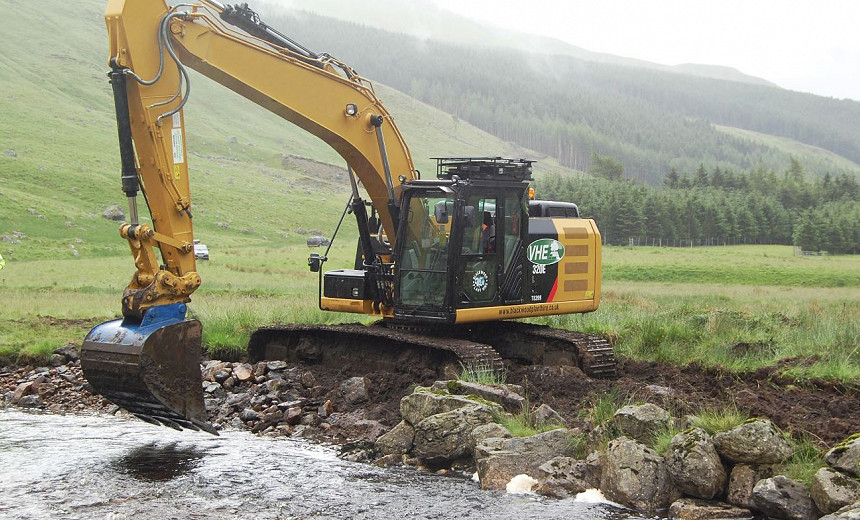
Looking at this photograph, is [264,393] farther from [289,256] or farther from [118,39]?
[289,256]

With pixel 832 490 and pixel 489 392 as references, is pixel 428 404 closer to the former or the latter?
pixel 489 392

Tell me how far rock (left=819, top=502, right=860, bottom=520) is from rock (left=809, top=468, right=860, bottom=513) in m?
0.20

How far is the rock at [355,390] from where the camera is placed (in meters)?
14.5

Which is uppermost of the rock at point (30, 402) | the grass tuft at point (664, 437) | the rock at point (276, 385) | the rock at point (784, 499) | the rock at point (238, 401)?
the grass tuft at point (664, 437)

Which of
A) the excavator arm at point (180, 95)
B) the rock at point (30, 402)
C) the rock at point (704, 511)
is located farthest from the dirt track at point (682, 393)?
the rock at point (30, 402)

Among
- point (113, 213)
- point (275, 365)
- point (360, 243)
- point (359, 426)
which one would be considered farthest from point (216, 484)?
point (113, 213)

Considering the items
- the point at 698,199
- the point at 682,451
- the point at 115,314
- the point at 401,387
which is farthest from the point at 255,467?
the point at 698,199

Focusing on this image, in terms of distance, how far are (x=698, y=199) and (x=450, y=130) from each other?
271ft

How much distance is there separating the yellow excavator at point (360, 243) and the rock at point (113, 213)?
59212 mm

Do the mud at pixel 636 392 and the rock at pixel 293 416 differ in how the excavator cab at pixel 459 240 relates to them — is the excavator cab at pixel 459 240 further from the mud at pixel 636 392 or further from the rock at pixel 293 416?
the rock at pixel 293 416

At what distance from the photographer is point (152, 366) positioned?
37.8 ft

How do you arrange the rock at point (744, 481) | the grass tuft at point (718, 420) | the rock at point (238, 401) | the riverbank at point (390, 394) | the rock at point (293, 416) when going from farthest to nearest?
the rock at point (238, 401) < the rock at point (293, 416) < the riverbank at point (390, 394) < the grass tuft at point (718, 420) < the rock at point (744, 481)

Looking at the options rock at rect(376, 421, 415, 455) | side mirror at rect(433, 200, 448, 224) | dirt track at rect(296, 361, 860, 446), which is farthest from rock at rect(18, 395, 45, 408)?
side mirror at rect(433, 200, 448, 224)

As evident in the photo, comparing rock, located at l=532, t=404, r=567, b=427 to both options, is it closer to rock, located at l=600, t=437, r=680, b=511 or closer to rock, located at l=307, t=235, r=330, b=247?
rock, located at l=600, t=437, r=680, b=511
